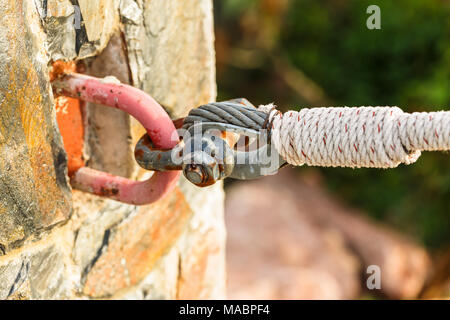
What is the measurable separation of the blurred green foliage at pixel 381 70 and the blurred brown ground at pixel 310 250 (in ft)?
0.51

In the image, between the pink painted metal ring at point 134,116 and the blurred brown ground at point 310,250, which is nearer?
the pink painted metal ring at point 134,116

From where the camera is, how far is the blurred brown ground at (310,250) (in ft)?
10.3

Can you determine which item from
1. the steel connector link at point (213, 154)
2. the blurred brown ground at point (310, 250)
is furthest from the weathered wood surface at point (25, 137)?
the blurred brown ground at point (310, 250)

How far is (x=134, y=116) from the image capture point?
1001 mm

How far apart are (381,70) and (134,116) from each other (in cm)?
286

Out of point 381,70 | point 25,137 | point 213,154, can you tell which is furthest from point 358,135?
point 381,70

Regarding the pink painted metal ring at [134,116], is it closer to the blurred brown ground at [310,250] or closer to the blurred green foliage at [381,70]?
the blurred brown ground at [310,250]

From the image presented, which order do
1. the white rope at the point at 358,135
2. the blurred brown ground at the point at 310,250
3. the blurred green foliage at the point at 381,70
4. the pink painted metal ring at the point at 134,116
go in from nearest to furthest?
the white rope at the point at 358,135
the pink painted metal ring at the point at 134,116
the blurred brown ground at the point at 310,250
the blurred green foliage at the point at 381,70

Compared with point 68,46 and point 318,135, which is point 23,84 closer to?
point 68,46

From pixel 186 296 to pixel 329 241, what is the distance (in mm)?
2260

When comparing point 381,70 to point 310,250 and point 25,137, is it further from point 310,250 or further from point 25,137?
point 25,137

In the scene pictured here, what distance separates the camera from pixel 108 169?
120 centimetres

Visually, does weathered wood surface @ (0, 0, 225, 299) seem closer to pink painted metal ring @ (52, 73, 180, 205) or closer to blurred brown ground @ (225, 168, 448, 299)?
pink painted metal ring @ (52, 73, 180, 205)

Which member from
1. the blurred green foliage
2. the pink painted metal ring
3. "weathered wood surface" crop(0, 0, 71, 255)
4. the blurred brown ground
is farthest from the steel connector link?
the blurred green foliage
